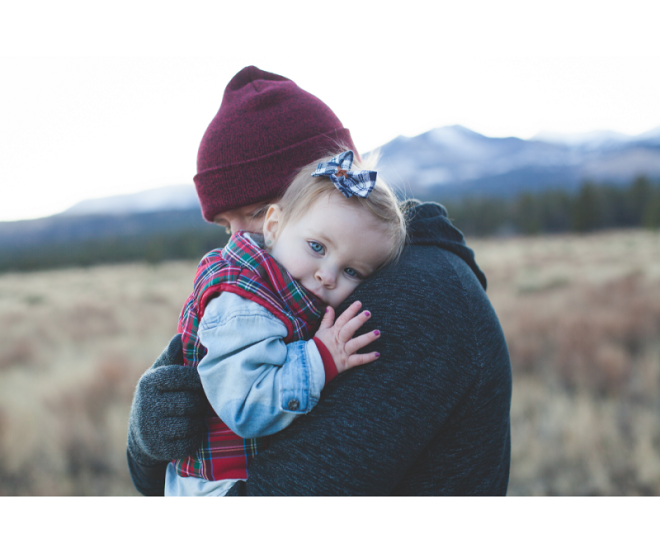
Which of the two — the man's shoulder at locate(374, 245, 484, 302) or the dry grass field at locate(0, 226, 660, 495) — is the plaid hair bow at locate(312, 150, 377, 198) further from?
the dry grass field at locate(0, 226, 660, 495)

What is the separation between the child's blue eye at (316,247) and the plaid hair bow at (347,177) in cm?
16

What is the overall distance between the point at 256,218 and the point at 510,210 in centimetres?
2149

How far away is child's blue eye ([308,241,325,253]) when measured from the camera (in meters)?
1.18

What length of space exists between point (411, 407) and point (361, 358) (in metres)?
0.14

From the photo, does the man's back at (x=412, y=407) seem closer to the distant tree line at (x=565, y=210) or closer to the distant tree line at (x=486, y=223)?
the distant tree line at (x=486, y=223)

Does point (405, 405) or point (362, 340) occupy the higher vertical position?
point (362, 340)

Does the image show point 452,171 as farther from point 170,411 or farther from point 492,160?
point 170,411

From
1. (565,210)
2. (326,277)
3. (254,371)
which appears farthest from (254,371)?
(565,210)

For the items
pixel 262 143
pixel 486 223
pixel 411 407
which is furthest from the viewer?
pixel 486 223

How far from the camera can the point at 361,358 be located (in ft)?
2.99

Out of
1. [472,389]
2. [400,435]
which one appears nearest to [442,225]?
[472,389]

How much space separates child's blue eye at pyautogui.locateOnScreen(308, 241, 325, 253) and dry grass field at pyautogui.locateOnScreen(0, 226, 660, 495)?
3093 mm

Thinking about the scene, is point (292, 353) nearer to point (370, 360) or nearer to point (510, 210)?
point (370, 360)

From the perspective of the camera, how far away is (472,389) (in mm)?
904
